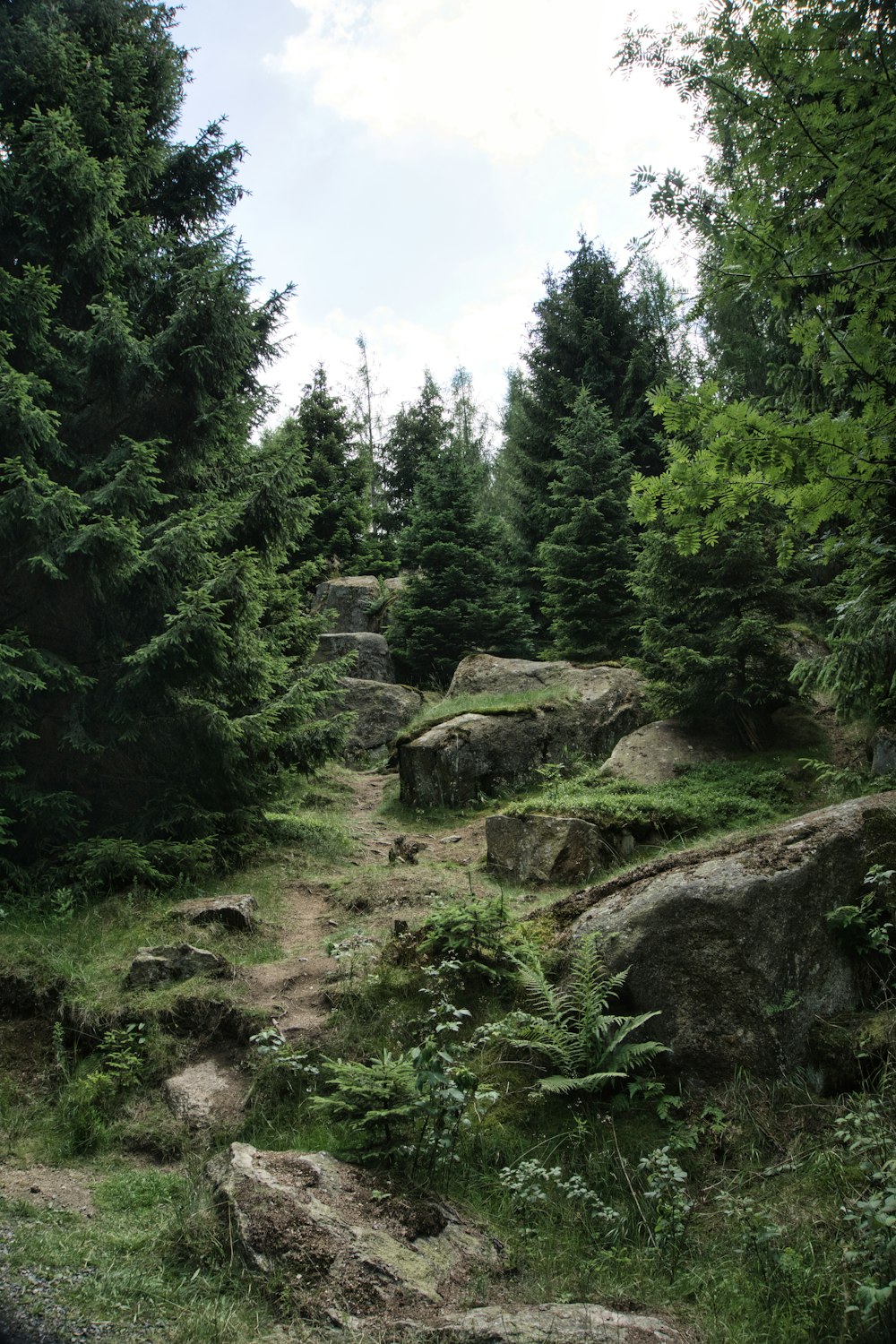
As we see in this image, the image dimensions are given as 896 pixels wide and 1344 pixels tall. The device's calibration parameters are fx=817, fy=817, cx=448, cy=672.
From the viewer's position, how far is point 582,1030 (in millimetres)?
4801

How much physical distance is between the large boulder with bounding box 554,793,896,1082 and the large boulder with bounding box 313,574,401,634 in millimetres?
16694

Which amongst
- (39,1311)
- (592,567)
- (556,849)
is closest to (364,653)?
(592,567)

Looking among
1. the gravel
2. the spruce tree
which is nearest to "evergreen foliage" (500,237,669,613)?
the spruce tree

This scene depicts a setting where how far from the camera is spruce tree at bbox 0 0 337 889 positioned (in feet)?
26.6

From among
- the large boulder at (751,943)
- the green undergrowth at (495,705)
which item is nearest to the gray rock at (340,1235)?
the large boulder at (751,943)

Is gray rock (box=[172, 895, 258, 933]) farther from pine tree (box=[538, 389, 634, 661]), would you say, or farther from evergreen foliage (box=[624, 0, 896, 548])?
pine tree (box=[538, 389, 634, 661])

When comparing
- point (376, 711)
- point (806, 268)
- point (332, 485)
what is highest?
point (332, 485)

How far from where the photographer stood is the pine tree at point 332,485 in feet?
84.1

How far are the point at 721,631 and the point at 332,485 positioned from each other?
17.5m

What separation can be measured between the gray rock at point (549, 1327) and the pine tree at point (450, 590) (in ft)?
51.0

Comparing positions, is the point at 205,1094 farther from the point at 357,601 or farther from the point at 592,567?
the point at 357,601

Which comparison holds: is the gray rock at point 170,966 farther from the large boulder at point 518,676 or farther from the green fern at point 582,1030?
the large boulder at point 518,676

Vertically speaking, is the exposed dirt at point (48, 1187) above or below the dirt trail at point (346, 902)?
below

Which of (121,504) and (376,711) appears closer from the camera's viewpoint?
(121,504)
